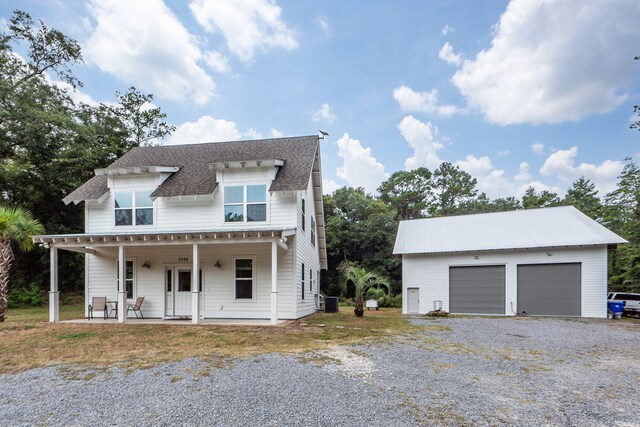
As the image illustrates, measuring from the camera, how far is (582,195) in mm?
38875

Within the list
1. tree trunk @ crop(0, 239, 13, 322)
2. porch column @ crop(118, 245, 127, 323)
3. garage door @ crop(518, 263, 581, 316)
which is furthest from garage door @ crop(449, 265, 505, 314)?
tree trunk @ crop(0, 239, 13, 322)

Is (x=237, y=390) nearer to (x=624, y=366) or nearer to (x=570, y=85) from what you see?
(x=624, y=366)

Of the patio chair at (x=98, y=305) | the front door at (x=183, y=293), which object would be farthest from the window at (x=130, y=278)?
the front door at (x=183, y=293)

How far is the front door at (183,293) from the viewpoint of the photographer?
13.3 m

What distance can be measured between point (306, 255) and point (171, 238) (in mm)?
5994

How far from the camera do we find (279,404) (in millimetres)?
4301

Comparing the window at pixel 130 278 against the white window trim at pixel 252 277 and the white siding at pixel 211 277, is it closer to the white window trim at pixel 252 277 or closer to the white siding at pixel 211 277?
the white siding at pixel 211 277

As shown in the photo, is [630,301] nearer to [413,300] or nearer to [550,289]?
[550,289]

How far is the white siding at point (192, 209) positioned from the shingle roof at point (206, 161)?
0.38 m

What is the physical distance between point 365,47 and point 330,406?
60.8 ft

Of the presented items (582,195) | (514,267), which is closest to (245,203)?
(514,267)

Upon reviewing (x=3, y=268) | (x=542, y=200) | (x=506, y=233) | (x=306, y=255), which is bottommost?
(x=3, y=268)

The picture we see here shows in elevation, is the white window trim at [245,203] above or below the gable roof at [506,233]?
above

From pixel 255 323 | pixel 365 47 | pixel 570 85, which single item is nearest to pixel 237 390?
pixel 255 323
